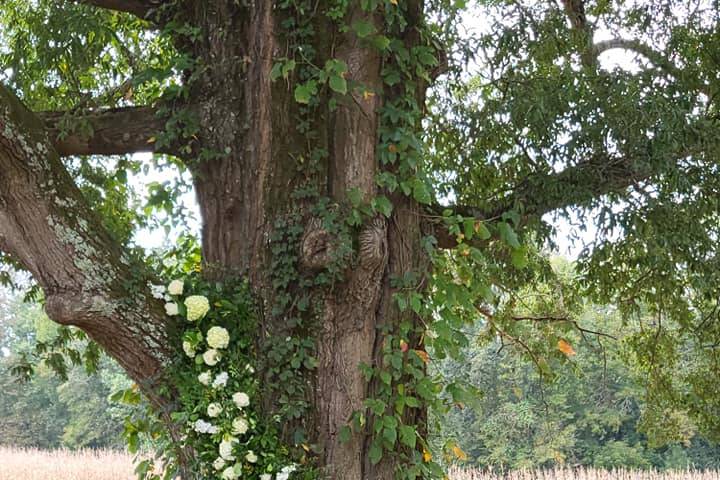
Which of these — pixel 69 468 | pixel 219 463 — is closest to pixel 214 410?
pixel 219 463

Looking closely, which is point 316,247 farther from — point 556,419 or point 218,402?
point 556,419

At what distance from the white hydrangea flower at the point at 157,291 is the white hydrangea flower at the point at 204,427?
20.0 inches

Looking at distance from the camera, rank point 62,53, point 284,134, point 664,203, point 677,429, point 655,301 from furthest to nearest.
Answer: point 677,429 → point 655,301 → point 664,203 → point 62,53 → point 284,134

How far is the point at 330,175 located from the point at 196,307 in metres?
0.79

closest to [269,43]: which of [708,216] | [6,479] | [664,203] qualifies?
[664,203]

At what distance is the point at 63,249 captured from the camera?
3004 mm

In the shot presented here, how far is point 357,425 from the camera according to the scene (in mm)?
3264

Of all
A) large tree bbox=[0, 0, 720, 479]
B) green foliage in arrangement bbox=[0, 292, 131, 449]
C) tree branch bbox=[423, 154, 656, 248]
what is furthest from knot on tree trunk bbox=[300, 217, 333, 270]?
green foliage in arrangement bbox=[0, 292, 131, 449]

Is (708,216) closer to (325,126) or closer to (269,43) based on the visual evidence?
(325,126)

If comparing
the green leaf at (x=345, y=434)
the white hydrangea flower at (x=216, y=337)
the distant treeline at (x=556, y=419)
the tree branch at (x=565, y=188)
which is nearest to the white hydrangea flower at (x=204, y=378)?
the white hydrangea flower at (x=216, y=337)

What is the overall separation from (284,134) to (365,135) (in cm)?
34

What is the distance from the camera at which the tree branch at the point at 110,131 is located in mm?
3631

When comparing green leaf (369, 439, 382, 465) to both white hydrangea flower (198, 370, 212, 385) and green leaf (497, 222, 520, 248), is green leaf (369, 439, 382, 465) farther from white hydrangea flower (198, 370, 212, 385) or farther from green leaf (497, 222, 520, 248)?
green leaf (497, 222, 520, 248)

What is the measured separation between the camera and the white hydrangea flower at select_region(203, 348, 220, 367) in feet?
10.2
